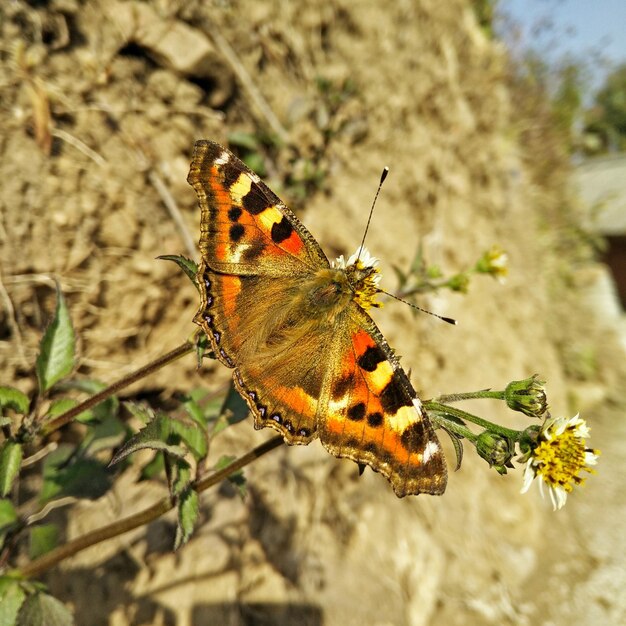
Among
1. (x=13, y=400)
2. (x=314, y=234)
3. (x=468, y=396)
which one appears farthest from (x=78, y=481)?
(x=314, y=234)

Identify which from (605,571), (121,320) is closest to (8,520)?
(121,320)

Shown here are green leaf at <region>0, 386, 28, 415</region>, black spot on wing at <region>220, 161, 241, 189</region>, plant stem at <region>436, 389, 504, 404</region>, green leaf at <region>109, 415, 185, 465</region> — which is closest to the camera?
green leaf at <region>109, 415, 185, 465</region>

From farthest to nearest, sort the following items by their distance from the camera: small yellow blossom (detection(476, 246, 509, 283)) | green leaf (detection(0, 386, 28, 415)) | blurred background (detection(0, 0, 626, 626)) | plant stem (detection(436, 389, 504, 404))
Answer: small yellow blossom (detection(476, 246, 509, 283)) < blurred background (detection(0, 0, 626, 626)) < green leaf (detection(0, 386, 28, 415)) < plant stem (detection(436, 389, 504, 404))

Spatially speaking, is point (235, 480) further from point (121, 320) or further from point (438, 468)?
point (121, 320)

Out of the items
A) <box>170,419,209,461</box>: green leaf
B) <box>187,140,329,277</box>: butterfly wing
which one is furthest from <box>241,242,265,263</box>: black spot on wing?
<box>170,419,209,461</box>: green leaf

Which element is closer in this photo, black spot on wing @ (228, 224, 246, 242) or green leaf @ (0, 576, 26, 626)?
green leaf @ (0, 576, 26, 626)

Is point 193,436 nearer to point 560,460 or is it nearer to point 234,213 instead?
point 234,213

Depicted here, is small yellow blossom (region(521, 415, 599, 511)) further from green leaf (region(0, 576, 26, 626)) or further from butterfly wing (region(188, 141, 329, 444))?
green leaf (region(0, 576, 26, 626))
